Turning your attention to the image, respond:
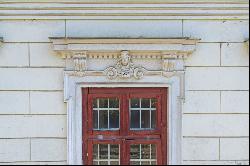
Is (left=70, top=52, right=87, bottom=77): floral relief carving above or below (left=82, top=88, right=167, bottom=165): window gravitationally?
above

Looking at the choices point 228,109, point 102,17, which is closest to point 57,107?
point 102,17

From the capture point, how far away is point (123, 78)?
4422mm

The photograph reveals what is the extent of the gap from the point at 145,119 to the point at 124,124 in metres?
0.26

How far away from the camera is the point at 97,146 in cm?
458

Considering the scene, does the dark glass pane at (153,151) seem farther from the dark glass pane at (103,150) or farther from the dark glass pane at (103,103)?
the dark glass pane at (103,103)

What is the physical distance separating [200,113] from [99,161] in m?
1.30

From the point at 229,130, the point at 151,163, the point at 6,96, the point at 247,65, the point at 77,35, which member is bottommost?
the point at 151,163

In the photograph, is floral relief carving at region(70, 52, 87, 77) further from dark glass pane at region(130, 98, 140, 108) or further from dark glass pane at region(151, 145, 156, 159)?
dark glass pane at region(151, 145, 156, 159)

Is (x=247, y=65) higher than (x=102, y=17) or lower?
lower

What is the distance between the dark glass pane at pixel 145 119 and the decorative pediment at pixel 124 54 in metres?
0.45

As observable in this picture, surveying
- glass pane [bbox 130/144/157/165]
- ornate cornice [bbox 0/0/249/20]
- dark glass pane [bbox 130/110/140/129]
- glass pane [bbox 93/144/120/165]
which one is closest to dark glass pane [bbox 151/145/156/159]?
glass pane [bbox 130/144/157/165]

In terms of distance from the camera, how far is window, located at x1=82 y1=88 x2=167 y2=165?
4.51 metres

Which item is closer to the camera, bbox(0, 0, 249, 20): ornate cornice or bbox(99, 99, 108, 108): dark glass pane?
bbox(0, 0, 249, 20): ornate cornice

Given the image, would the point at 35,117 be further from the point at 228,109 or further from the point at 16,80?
the point at 228,109
